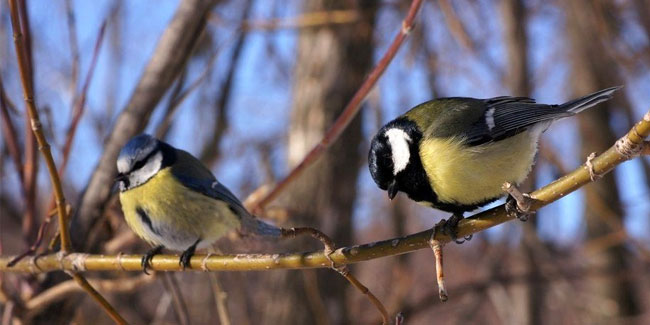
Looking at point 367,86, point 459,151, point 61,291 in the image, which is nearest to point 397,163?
point 459,151

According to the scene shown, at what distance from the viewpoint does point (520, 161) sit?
196 centimetres

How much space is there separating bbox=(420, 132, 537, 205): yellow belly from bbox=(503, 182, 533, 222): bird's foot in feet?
1.12

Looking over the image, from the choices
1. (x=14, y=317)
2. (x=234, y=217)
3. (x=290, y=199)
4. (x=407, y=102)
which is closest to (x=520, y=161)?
(x=234, y=217)

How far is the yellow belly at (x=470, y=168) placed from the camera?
6.07ft

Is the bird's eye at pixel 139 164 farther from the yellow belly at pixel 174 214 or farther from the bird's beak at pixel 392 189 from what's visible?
the bird's beak at pixel 392 189

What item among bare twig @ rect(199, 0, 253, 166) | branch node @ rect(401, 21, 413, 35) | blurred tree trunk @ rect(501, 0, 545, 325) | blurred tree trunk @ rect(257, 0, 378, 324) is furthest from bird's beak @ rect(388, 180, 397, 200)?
blurred tree trunk @ rect(501, 0, 545, 325)

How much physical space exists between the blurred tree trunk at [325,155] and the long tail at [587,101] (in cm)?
218

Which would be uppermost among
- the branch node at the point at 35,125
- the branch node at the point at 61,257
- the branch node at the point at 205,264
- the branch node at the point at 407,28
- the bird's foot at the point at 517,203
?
the branch node at the point at 407,28

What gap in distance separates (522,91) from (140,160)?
3.09m

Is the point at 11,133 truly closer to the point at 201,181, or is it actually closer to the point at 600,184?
the point at 201,181

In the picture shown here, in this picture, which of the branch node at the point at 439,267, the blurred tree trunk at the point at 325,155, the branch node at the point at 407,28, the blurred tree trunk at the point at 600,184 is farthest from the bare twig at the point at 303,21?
the blurred tree trunk at the point at 600,184

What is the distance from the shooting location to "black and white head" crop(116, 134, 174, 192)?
2.32 m

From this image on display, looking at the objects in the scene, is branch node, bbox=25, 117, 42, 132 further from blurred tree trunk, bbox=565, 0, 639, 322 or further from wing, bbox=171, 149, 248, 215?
blurred tree trunk, bbox=565, 0, 639, 322

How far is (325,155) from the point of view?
406 centimetres
